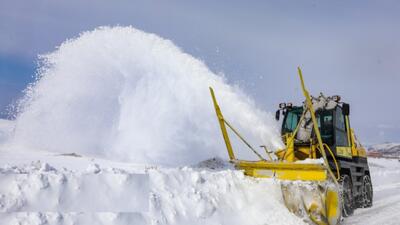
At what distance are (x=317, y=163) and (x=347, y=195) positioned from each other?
2.19 metres

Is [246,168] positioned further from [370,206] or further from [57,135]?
[57,135]

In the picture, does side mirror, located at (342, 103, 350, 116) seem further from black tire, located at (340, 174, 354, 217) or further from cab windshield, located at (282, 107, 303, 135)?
black tire, located at (340, 174, 354, 217)

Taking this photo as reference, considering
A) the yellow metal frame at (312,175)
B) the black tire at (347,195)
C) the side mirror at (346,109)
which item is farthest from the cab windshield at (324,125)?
the yellow metal frame at (312,175)

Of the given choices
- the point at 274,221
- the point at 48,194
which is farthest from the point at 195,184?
the point at 48,194

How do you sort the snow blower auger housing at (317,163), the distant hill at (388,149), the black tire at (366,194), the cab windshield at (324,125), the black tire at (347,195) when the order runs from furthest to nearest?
the distant hill at (388,149) < the black tire at (366,194) < the cab windshield at (324,125) < the black tire at (347,195) < the snow blower auger housing at (317,163)

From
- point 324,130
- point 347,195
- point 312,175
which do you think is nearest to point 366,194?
point 347,195

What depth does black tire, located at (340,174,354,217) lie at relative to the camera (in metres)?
8.62

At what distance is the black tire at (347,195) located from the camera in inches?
340

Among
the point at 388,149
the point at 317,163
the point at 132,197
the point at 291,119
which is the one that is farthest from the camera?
the point at 388,149

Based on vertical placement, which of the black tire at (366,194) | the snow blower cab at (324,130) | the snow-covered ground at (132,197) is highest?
the snow blower cab at (324,130)

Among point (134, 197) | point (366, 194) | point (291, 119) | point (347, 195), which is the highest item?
point (291, 119)

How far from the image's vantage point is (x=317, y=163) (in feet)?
23.6

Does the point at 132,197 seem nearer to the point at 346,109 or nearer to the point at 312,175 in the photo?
the point at 312,175

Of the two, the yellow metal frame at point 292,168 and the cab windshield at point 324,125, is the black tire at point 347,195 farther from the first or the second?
the yellow metal frame at point 292,168
